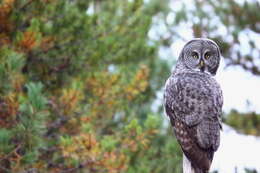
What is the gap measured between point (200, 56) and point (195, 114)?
700mm

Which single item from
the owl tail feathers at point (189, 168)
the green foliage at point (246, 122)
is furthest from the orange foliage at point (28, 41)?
the green foliage at point (246, 122)

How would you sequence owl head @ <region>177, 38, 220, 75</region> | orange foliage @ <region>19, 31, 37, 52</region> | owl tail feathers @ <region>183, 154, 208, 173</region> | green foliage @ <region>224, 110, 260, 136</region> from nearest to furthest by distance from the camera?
owl tail feathers @ <region>183, 154, 208, 173</region>, owl head @ <region>177, 38, 220, 75</region>, orange foliage @ <region>19, 31, 37, 52</region>, green foliage @ <region>224, 110, 260, 136</region>

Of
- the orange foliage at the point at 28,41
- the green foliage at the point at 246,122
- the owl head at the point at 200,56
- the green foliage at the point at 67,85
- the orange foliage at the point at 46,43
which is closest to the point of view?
the owl head at the point at 200,56

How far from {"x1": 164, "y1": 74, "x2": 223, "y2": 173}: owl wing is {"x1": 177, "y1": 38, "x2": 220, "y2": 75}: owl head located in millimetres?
244

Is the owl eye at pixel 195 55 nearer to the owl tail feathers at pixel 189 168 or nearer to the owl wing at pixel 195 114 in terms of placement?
the owl wing at pixel 195 114

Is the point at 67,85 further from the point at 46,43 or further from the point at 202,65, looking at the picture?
the point at 202,65

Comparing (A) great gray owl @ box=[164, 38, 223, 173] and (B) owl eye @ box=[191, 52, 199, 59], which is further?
(B) owl eye @ box=[191, 52, 199, 59]

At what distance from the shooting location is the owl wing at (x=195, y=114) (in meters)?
3.85

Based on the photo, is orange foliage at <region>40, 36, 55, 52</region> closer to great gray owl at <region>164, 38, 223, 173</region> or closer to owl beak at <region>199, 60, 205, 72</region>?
great gray owl at <region>164, 38, 223, 173</region>

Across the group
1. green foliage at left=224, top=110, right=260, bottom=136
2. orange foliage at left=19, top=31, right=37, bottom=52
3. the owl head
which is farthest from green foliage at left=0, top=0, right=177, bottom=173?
green foliage at left=224, top=110, right=260, bottom=136

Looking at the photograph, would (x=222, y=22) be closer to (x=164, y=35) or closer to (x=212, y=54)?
(x=164, y=35)

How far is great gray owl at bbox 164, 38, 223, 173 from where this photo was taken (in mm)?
3859

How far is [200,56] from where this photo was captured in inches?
176

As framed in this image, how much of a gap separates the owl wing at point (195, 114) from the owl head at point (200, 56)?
244 mm
